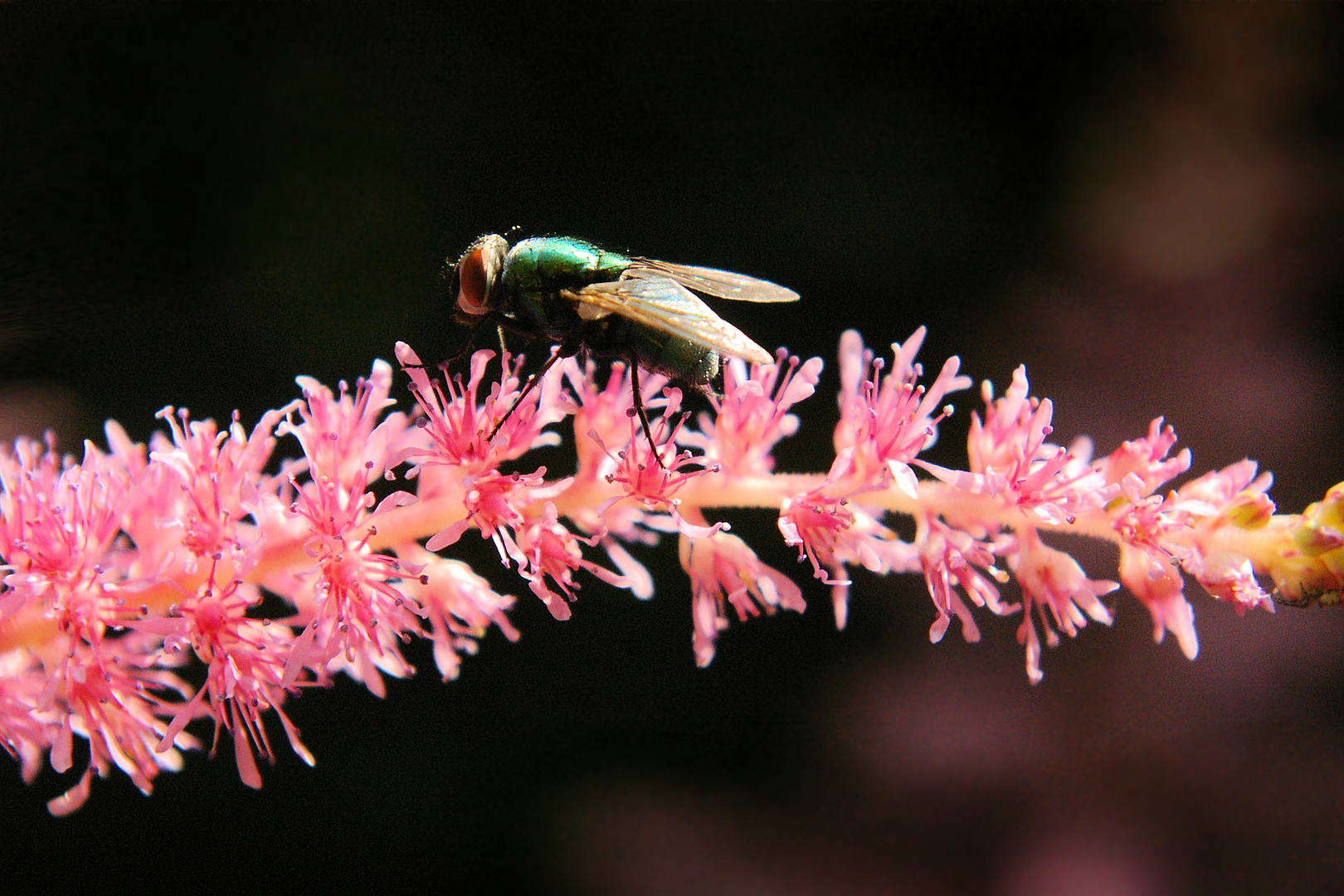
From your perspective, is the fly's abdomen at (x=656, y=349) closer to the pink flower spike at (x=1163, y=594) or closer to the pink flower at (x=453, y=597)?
the pink flower at (x=453, y=597)

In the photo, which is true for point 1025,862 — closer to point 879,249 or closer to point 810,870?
point 810,870

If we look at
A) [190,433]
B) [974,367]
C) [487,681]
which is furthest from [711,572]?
[974,367]

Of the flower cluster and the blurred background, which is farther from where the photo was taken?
the blurred background

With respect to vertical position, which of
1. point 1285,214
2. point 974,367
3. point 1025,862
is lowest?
point 1025,862

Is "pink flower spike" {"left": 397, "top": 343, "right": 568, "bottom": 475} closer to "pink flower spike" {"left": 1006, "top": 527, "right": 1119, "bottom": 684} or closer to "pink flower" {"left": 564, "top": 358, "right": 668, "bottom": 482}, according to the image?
"pink flower" {"left": 564, "top": 358, "right": 668, "bottom": 482}

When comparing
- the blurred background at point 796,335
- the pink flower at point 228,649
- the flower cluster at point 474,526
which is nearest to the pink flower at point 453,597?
the flower cluster at point 474,526

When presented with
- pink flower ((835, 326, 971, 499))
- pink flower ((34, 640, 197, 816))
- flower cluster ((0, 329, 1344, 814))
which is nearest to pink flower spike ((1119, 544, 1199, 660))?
flower cluster ((0, 329, 1344, 814))
